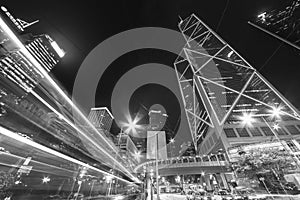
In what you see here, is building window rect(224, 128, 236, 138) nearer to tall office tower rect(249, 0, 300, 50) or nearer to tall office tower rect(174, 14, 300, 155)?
tall office tower rect(174, 14, 300, 155)

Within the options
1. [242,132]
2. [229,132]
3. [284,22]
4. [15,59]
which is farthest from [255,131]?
[15,59]

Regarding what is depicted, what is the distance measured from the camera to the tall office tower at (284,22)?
9.89 ft

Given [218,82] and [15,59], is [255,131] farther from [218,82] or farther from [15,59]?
[15,59]

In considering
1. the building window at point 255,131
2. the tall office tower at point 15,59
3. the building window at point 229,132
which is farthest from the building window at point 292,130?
the tall office tower at point 15,59

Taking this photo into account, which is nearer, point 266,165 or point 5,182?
point 5,182

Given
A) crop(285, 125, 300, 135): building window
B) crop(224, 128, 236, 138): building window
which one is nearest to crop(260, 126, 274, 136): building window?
crop(285, 125, 300, 135): building window

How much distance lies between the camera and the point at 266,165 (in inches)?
364

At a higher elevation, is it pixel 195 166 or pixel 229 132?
pixel 229 132

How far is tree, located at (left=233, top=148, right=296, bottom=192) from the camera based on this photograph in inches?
335

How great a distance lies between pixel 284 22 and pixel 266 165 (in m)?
10.7

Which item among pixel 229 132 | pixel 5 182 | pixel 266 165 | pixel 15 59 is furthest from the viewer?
pixel 229 132

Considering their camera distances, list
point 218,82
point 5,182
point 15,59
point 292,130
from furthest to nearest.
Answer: point 292,130
point 5,182
point 218,82
point 15,59

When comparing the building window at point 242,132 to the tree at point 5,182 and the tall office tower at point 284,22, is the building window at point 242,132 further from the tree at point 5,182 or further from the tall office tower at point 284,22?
the tree at point 5,182

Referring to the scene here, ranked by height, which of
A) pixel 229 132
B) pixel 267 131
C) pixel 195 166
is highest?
pixel 267 131
